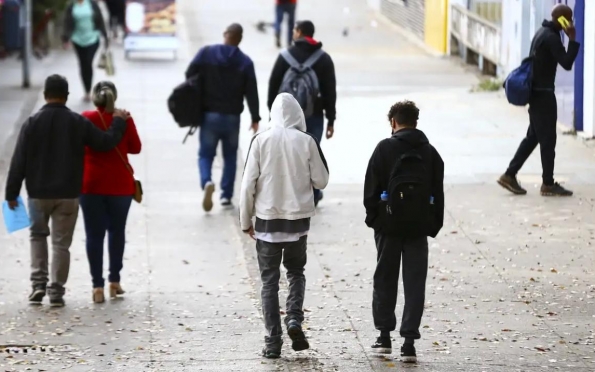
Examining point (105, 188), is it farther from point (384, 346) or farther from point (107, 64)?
point (107, 64)

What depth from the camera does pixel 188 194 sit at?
13703 mm

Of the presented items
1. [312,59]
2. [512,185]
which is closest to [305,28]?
[312,59]

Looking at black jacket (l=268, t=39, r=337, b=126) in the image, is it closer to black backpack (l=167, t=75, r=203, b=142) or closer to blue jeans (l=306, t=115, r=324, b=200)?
blue jeans (l=306, t=115, r=324, b=200)

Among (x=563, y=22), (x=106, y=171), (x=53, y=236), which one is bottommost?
(x=53, y=236)

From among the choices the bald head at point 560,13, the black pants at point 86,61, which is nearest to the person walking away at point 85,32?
the black pants at point 86,61

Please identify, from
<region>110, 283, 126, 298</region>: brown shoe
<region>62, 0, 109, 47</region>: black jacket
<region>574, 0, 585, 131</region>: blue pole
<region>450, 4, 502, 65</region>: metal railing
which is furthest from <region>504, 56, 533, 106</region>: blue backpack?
<region>62, 0, 109, 47</region>: black jacket

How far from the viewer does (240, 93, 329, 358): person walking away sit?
7.63 meters

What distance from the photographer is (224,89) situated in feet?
40.8

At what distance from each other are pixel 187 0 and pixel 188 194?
2179 centimetres

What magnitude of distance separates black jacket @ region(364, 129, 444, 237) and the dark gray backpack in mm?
4557

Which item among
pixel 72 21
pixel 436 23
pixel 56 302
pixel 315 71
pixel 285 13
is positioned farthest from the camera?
pixel 285 13

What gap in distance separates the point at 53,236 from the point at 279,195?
241 centimetres

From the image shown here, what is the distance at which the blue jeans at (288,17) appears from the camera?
26.4 metres

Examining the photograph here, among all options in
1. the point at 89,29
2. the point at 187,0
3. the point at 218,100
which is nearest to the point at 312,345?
the point at 218,100
